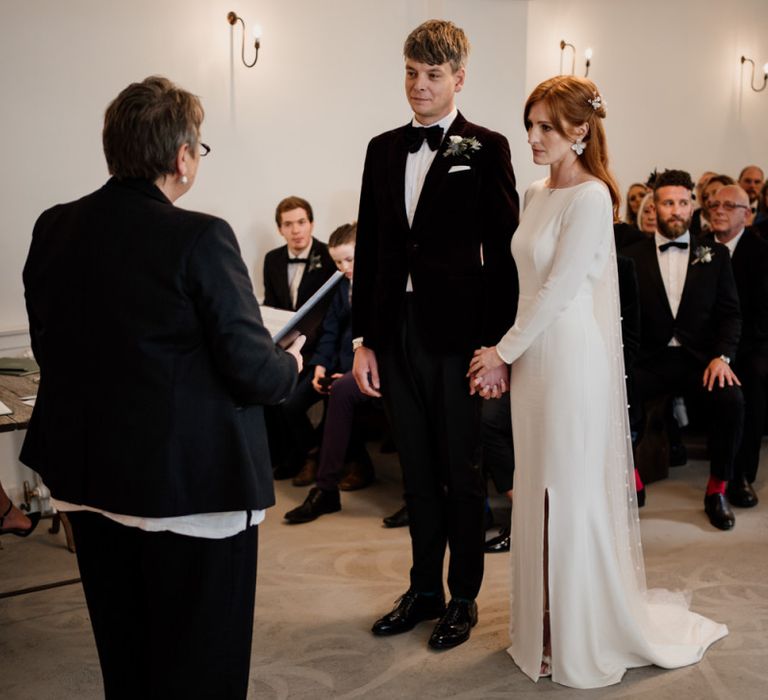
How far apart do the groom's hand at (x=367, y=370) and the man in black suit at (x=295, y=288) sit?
1.88m

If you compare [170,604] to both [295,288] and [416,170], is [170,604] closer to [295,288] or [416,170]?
[416,170]

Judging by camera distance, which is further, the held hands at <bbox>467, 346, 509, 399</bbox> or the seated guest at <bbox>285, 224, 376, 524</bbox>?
the seated guest at <bbox>285, 224, 376, 524</bbox>

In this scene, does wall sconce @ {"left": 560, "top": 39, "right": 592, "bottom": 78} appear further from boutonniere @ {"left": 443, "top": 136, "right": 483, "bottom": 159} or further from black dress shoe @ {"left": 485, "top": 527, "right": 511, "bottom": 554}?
boutonniere @ {"left": 443, "top": 136, "right": 483, "bottom": 159}

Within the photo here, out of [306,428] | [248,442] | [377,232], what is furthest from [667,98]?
[248,442]

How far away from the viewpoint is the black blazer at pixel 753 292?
4.93 metres

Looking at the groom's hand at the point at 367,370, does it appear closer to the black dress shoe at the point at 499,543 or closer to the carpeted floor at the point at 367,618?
the carpeted floor at the point at 367,618

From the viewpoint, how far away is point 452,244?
2.86 meters

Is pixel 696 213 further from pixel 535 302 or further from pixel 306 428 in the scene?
pixel 535 302

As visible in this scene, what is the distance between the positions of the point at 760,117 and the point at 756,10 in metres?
0.97

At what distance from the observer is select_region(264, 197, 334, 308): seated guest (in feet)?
18.0

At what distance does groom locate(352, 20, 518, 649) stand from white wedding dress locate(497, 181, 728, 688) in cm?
14

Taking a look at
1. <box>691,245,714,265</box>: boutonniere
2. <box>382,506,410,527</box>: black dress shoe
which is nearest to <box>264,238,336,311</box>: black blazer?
<box>382,506,410,527</box>: black dress shoe

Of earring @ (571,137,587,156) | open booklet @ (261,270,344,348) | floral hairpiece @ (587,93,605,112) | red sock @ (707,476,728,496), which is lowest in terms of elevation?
red sock @ (707,476,728,496)

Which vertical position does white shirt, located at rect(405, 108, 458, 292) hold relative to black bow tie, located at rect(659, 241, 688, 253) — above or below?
above
